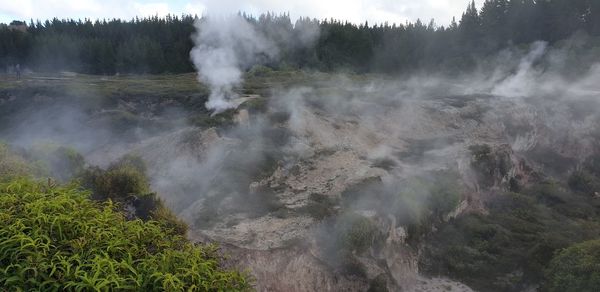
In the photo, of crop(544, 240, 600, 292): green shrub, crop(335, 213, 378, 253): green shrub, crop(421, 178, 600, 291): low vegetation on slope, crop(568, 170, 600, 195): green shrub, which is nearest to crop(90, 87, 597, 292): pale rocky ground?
crop(335, 213, 378, 253): green shrub

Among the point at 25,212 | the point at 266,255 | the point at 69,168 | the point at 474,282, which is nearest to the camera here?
the point at 25,212

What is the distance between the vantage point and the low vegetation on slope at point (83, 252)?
4.22 meters

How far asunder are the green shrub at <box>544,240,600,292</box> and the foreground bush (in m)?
10.9

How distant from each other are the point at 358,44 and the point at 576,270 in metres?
59.8

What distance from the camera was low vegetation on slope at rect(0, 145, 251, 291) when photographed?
4223 millimetres

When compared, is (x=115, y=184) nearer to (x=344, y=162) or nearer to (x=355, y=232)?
(x=355, y=232)

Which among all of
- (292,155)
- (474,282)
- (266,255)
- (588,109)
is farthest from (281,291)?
(588,109)

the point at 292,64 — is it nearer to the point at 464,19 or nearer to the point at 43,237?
the point at 464,19

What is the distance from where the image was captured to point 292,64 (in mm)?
60312

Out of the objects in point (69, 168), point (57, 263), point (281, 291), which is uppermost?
point (57, 263)

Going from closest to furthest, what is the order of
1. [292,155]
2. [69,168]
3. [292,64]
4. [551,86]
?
[69,168]
[292,155]
[551,86]
[292,64]

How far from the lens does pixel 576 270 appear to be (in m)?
12.6

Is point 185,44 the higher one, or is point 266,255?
point 185,44

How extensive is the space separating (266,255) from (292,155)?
9.47 metres
